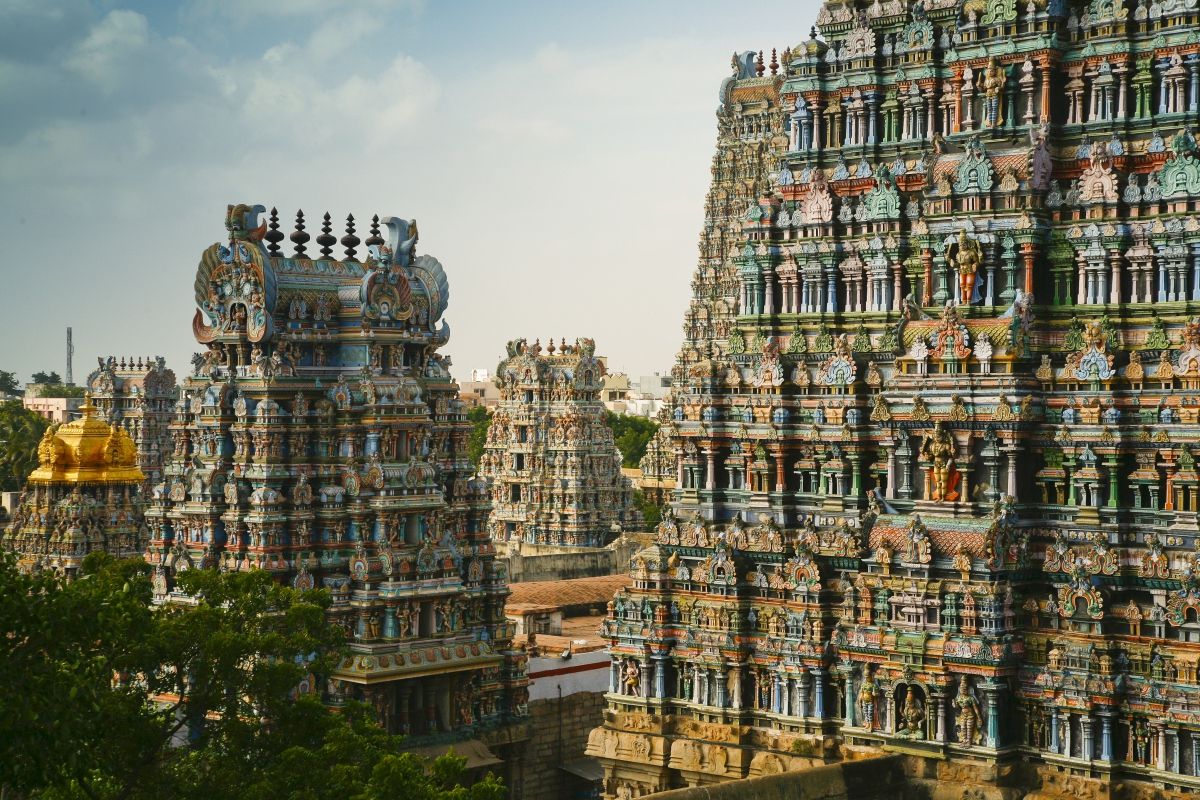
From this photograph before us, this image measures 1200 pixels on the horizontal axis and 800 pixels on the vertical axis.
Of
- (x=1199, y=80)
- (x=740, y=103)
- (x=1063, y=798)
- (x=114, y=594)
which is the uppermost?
(x=740, y=103)

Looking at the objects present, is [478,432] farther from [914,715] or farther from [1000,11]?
[914,715]

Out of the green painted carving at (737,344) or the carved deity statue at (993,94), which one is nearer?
the carved deity statue at (993,94)

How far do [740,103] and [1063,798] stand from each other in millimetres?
41046

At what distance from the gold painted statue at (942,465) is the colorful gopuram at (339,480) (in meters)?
10.6

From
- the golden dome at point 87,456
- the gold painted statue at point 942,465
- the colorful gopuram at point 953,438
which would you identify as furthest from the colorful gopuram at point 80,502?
the gold painted statue at point 942,465

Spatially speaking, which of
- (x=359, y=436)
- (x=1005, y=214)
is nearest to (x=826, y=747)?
(x=1005, y=214)

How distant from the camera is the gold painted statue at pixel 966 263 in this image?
3102 centimetres

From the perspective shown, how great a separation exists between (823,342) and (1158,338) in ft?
19.7

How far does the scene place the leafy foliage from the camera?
11106 centimetres

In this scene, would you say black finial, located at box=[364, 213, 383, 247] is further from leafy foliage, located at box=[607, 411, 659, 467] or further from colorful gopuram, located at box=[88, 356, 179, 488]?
leafy foliage, located at box=[607, 411, 659, 467]

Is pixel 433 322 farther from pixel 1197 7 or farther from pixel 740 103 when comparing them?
pixel 740 103

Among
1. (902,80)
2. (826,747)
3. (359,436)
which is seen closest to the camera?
(826,747)

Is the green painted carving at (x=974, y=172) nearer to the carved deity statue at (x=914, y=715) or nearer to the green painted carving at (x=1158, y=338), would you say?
the green painted carving at (x=1158, y=338)

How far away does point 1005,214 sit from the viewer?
31500mm
